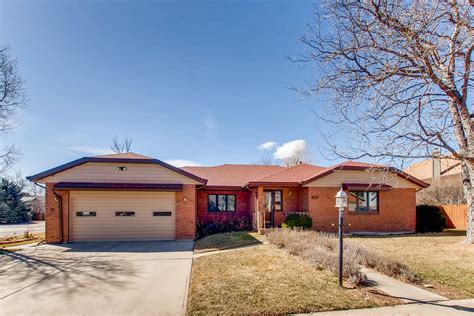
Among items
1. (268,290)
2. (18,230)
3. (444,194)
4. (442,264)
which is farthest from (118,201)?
(444,194)

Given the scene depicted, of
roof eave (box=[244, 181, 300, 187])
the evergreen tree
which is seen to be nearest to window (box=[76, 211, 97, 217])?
roof eave (box=[244, 181, 300, 187])

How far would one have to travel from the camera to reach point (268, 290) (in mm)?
5461

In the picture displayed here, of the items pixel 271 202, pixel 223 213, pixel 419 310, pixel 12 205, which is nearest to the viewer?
pixel 419 310

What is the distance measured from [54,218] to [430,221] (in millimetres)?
21102

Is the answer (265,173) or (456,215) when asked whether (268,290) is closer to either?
(265,173)

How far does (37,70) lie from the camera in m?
11.3

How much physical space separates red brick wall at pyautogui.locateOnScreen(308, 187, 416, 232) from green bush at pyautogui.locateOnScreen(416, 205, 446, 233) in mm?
1185

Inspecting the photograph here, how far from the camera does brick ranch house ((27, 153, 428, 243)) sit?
511 inches

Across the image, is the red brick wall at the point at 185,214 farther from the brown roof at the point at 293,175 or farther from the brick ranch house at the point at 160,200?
the brown roof at the point at 293,175

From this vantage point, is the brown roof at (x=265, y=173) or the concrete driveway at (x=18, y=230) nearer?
the brown roof at (x=265, y=173)

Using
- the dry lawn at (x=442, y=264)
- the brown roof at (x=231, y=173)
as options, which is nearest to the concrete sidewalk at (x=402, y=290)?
the dry lawn at (x=442, y=264)

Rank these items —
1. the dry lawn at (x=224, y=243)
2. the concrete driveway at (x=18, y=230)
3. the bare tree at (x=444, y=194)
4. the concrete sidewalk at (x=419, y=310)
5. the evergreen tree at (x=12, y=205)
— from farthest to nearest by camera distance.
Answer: the evergreen tree at (x=12, y=205) → the bare tree at (x=444, y=194) → the concrete driveway at (x=18, y=230) → the dry lawn at (x=224, y=243) → the concrete sidewalk at (x=419, y=310)

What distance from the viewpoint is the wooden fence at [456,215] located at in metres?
17.8

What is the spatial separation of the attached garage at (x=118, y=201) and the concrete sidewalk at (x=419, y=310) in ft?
32.9
